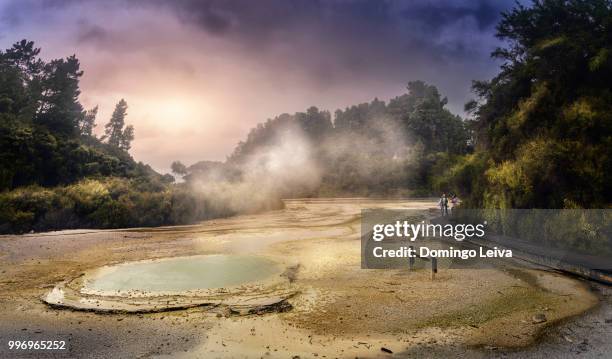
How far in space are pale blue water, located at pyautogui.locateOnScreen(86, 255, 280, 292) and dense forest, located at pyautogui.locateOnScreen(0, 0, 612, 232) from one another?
1175 cm

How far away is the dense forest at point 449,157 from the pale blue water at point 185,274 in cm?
1175

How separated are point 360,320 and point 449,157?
52612 millimetres

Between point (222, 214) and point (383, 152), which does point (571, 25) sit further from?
point (383, 152)

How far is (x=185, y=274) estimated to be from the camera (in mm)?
12273

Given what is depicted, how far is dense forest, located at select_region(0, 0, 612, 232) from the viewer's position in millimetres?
13711

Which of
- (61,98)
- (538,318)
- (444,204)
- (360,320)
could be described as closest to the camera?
(538,318)

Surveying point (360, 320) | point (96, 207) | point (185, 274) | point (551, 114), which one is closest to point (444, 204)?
point (551, 114)

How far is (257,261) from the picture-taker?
47.2ft

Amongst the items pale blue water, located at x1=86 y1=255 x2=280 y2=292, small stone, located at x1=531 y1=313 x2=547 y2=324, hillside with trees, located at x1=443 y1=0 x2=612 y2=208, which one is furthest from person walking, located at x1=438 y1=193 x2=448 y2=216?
small stone, located at x1=531 y1=313 x2=547 y2=324

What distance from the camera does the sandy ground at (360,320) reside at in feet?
21.4

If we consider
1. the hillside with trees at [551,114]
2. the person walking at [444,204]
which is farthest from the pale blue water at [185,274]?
the person walking at [444,204]

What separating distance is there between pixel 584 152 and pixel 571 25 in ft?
23.0
